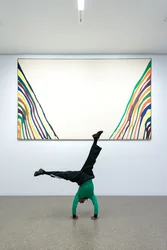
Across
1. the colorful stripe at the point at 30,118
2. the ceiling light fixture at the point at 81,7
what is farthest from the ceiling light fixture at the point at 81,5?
the colorful stripe at the point at 30,118

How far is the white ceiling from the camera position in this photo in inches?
129

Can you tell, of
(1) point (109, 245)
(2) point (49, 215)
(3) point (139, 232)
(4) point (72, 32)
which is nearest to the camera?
(1) point (109, 245)

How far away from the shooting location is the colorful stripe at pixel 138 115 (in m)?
5.14

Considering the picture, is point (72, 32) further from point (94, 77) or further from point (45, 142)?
point (45, 142)

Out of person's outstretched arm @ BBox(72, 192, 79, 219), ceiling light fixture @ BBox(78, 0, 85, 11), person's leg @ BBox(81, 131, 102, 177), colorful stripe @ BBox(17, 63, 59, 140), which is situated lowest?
person's outstretched arm @ BBox(72, 192, 79, 219)

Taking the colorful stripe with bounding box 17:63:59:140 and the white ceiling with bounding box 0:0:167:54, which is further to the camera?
the colorful stripe with bounding box 17:63:59:140

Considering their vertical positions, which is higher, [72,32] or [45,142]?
[72,32]

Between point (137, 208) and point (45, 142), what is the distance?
2.23 m

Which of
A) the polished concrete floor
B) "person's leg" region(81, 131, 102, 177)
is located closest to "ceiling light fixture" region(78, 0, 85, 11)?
"person's leg" region(81, 131, 102, 177)

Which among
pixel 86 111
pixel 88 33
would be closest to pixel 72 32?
pixel 88 33

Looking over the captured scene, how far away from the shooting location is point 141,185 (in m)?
5.12

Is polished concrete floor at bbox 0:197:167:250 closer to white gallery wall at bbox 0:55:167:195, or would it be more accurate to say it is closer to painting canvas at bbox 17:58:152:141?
white gallery wall at bbox 0:55:167:195

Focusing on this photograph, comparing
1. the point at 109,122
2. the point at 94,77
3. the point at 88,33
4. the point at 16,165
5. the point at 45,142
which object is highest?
the point at 88,33

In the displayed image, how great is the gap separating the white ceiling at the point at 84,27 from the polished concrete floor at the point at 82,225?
299cm
